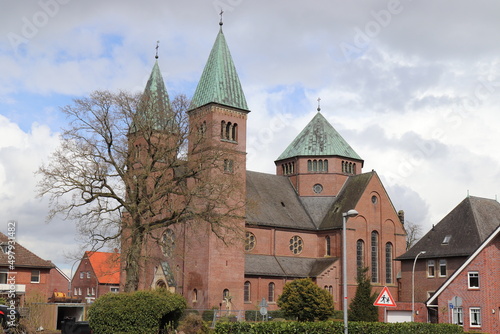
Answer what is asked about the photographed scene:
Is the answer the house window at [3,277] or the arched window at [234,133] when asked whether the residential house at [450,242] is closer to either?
the arched window at [234,133]

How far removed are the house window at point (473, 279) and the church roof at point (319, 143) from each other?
94.0 ft

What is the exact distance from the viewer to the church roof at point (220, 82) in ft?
186

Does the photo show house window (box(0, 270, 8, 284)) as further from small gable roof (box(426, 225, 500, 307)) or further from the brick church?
small gable roof (box(426, 225, 500, 307))

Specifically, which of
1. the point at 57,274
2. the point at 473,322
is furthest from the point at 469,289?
the point at 57,274

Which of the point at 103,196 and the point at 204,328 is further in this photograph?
the point at 103,196

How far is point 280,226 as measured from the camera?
59688 millimetres

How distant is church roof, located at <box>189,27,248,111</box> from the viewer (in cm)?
5662

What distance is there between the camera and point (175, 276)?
55281 millimetres

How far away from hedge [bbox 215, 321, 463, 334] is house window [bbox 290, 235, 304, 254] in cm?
3234

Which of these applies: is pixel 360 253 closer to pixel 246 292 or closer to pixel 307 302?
pixel 246 292

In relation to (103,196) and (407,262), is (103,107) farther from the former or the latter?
(407,262)

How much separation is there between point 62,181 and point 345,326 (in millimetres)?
21035

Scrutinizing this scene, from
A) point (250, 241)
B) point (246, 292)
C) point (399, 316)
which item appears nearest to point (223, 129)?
point (250, 241)

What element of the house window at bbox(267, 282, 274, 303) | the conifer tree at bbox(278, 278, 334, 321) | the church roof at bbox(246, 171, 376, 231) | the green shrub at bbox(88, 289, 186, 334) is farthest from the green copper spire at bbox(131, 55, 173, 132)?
the house window at bbox(267, 282, 274, 303)
